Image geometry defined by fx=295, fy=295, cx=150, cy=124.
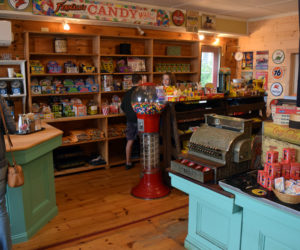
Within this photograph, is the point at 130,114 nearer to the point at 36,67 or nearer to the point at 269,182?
the point at 36,67

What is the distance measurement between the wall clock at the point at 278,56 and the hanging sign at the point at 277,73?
0.55ft

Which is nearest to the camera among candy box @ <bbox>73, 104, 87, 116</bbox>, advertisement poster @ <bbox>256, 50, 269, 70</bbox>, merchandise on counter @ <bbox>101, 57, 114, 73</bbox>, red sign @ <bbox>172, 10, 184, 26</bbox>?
candy box @ <bbox>73, 104, 87, 116</bbox>

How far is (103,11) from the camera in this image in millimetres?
5391

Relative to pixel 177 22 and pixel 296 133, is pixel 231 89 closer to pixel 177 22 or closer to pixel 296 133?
pixel 177 22

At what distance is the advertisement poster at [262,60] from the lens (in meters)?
7.45

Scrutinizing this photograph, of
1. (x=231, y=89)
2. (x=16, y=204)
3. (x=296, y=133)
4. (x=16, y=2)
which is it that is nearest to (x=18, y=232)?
(x=16, y=204)

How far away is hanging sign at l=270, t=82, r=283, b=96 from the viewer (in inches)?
284

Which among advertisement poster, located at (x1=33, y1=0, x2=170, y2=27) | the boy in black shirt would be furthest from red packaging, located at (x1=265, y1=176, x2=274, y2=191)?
advertisement poster, located at (x1=33, y1=0, x2=170, y2=27)

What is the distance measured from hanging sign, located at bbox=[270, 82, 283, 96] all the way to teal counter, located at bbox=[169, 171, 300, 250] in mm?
5413

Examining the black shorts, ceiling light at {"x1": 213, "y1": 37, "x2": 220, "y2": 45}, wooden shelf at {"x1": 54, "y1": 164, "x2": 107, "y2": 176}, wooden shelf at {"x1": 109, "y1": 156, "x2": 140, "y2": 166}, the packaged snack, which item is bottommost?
wooden shelf at {"x1": 54, "y1": 164, "x2": 107, "y2": 176}

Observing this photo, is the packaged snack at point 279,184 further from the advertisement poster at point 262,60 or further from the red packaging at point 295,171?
the advertisement poster at point 262,60

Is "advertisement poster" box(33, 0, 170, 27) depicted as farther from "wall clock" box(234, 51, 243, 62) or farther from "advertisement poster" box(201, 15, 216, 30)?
"wall clock" box(234, 51, 243, 62)

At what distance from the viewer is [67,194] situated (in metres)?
4.40

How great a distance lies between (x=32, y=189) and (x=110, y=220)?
101cm
